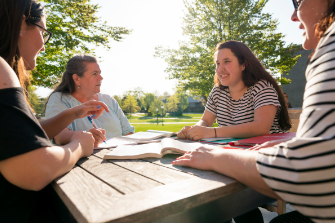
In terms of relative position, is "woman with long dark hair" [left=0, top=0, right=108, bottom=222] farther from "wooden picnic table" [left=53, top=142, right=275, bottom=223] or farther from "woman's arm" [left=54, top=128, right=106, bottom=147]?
"woman's arm" [left=54, top=128, right=106, bottom=147]

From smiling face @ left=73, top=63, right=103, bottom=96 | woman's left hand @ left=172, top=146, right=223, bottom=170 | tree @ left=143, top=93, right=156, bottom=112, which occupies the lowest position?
woman's left hand @ left=172, top=146, right=223, bottom=170

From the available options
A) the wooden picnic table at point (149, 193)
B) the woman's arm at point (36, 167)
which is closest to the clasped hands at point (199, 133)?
the wooden picnic table at point (149, 193)

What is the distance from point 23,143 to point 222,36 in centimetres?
1386

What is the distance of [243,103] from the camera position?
2.48m

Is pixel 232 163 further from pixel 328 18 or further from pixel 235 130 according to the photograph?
pixel 235 130

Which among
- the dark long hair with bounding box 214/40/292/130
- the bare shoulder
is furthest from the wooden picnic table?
the dark long hair with bounding box 214/40/292/130

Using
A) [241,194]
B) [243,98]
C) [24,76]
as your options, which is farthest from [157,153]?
[243,98]

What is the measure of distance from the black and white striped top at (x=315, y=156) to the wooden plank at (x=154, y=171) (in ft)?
1.27

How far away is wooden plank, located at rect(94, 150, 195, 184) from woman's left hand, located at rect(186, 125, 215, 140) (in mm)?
833

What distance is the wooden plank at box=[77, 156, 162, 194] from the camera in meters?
0.85

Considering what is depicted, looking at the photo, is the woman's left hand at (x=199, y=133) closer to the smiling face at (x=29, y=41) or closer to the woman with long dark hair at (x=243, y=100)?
the woman with long dark hair at (x=243, y=100)

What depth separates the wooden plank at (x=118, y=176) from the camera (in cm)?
85

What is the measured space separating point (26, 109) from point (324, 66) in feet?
3.53

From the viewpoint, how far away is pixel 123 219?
1.95 feet
